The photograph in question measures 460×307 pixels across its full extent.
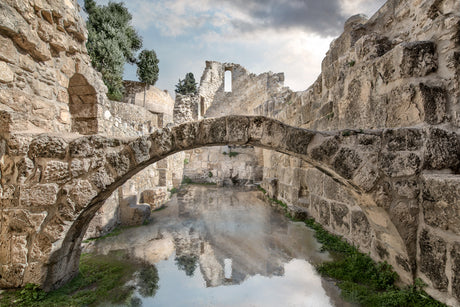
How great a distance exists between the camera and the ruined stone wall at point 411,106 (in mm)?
1859

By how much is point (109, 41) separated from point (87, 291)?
16735mm

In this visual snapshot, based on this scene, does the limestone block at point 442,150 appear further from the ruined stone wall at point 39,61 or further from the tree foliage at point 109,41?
the tree foliage at point 109,41

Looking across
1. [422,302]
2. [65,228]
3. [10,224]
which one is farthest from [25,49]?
[422,302]

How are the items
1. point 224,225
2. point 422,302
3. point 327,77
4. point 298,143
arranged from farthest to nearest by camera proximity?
point 224,225, point 327,77, point 298,143, point 422,302

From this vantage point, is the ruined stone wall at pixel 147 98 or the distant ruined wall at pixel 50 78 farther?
the ruined stone wall at pixel 147 98

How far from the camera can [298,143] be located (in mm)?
2271

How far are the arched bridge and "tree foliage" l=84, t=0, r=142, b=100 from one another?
47.4ft

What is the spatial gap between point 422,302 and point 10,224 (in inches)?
153

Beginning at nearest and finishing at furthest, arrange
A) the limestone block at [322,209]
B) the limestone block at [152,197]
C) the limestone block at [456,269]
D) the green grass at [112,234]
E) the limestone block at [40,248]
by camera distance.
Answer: the limestone block at [456,269] → the limestone block at [40,248] → the green grass at [112,234] → the limestone block at [322,209] → the limestone block at [152,197]

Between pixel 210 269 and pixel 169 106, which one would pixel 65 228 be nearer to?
pixel 210 269

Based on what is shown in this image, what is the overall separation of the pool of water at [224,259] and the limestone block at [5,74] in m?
2.50

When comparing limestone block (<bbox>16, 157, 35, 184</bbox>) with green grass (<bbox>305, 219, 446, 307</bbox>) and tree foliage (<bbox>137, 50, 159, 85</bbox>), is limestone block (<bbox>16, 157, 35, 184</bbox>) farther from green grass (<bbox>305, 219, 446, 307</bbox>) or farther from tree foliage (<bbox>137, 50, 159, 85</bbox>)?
tree foliage (<bbox>137, 50, 159, 85</bbox>)

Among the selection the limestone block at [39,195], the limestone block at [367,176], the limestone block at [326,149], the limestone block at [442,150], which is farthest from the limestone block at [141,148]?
the limestone block at [442,150]

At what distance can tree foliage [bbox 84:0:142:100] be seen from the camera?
14602 millimetres
